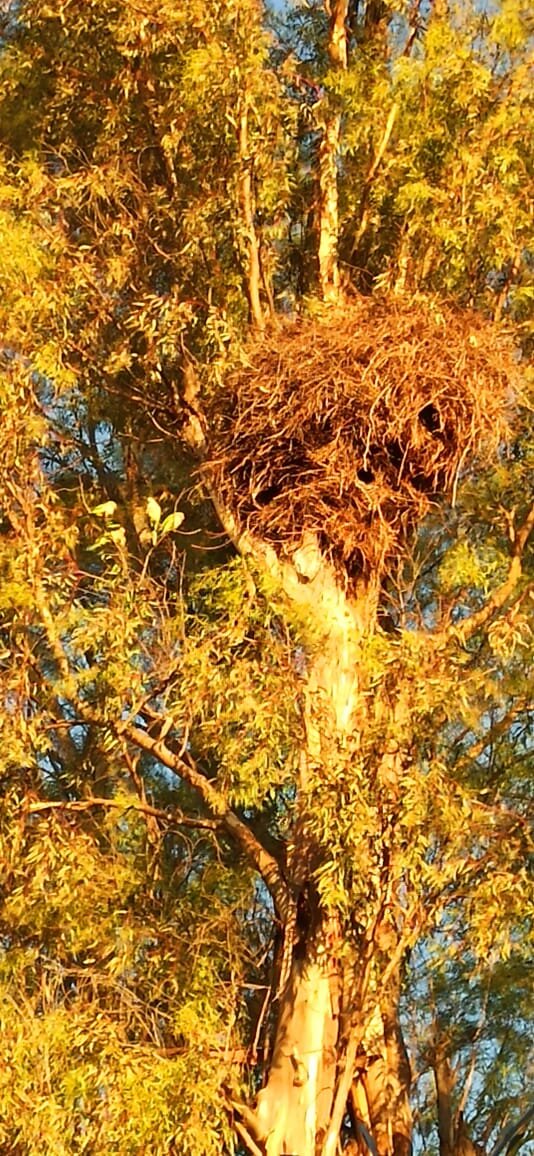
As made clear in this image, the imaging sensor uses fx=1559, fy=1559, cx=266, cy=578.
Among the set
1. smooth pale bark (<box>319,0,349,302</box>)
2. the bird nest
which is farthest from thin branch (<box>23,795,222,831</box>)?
smooth pale bark (<box>319,0,349,302</box>)

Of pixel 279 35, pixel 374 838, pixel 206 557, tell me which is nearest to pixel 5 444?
pixel 206 557

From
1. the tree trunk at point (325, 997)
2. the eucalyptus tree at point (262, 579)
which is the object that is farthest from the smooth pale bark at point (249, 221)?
the tree trunk at point (325, 997)

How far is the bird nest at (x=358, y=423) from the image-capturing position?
7820mm

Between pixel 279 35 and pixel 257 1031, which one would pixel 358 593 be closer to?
pixel 257 1031

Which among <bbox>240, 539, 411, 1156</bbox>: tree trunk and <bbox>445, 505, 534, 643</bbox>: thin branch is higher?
<bbox>445, 505, 534, 643</bbox>: thin branch

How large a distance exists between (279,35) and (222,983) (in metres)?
6.18

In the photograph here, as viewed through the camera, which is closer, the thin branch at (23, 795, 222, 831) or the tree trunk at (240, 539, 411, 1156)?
the tree trunk at (240, 539, 411, 1156)

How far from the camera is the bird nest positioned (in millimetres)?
7820

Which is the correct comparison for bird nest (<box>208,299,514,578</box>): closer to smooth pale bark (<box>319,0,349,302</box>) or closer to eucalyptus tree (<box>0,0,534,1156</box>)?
eucalyptus tree (<box>0,0,534,1156</box>)

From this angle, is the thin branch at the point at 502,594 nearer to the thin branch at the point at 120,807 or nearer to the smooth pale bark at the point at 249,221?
the thin branch at the point at 120,807

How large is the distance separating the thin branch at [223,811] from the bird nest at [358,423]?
1288 millimetres

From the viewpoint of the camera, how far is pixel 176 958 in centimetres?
766

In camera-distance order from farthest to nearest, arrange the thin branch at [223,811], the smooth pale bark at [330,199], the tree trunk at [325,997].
→ 1. the smooth pale bark at [330,199]
2. the thin branch at [223,811]
3. the tree trunk at [325,997]

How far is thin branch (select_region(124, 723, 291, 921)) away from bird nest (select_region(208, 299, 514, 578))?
129 centimetres
